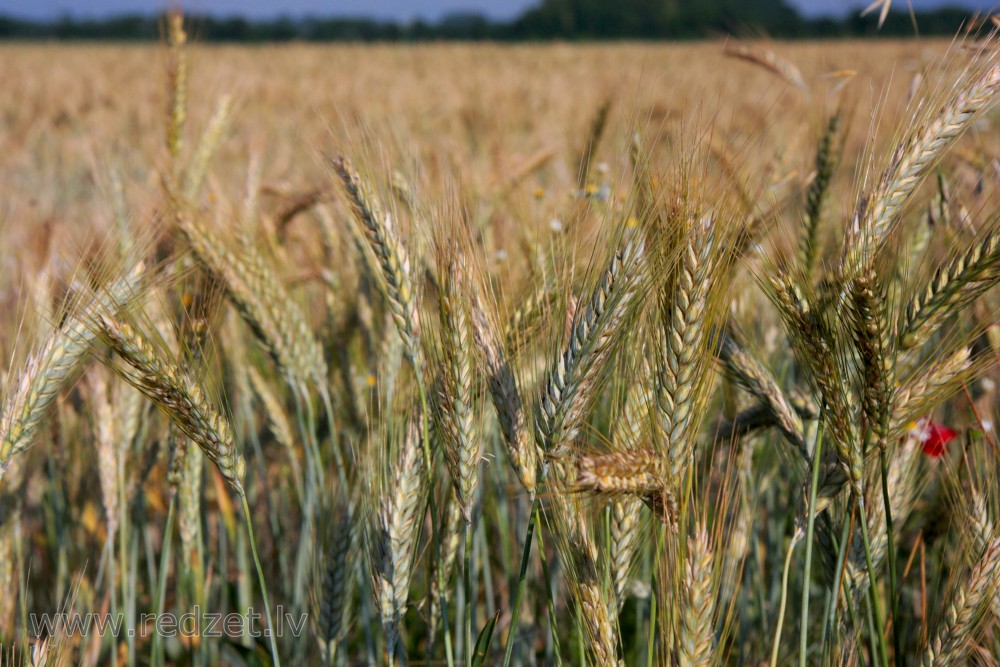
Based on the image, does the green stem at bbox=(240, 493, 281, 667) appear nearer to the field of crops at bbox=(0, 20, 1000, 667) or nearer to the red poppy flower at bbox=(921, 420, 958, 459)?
the field of crops at bbox=(0, 20, 1000, 667)

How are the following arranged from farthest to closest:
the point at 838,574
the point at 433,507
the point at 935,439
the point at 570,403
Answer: the point at 935,439
the point at 433,507
the point at 838,574
the point at 570,403

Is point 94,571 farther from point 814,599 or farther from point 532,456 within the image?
point 814,599

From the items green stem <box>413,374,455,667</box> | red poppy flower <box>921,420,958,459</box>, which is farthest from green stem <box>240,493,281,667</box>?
red poppy flower <box>921,420,958,459</box>

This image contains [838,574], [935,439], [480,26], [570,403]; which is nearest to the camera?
[570,403]

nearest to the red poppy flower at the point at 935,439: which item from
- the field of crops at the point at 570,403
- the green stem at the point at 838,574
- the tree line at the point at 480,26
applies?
the field of crops at the point at 570,403

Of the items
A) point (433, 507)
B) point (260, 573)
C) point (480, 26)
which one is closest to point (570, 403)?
point (433, 507)

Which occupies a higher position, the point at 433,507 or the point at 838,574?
the point at 433,507

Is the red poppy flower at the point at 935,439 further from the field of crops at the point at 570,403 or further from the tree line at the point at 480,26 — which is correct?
the tree line at the point at 480,26

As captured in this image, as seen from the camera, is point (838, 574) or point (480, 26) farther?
point (480, 26)

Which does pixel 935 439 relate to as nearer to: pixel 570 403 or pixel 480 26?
pixel 570 403

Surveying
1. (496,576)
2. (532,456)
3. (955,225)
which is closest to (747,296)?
(955,225)

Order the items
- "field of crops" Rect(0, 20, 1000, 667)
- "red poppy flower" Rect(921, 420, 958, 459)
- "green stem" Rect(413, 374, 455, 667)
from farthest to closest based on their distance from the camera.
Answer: "red poppy flower" Rect(921, 420, 958, 459) < "green stem" Rect(413, 374, 455, 667) < "field of crops" Rect(0, 20, 1000, 667)

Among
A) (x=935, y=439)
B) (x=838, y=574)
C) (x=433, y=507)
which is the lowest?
(x=838, y=574)

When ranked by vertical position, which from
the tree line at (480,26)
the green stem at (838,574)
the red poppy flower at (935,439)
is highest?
the tree line at (480,26)
